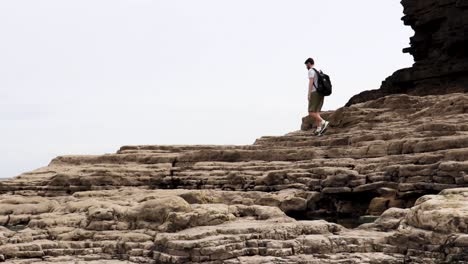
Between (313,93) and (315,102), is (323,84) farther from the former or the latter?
(315,102)

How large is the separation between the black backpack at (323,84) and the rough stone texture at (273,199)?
207 cm

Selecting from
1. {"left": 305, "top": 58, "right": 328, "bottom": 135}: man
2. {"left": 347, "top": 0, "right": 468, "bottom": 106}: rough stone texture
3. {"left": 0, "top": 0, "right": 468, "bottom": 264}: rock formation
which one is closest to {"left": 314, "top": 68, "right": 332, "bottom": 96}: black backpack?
{"left": 305, "top": 58, "right": 328, "bottom": 135}: man

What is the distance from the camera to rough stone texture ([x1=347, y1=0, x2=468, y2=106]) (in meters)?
36.0

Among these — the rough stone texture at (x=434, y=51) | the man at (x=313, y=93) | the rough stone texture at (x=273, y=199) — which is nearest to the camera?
the rough stone texture at (x=273, y=199)

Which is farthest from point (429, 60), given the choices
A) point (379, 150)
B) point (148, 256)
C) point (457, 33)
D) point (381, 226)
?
point (148, 256)

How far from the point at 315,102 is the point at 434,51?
63.0 ft

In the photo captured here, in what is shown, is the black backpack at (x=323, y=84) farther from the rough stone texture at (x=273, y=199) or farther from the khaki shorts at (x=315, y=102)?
the rough stone texture at (x=273, y=199)

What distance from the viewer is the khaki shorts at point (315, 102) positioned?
74.5 feet

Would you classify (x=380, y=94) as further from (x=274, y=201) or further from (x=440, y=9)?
(x=274, y=201)

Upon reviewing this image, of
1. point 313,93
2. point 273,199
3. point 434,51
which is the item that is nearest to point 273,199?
point 273,199

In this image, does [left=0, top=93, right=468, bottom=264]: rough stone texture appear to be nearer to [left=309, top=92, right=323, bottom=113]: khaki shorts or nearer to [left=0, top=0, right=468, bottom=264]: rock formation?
[left=0, top=0, right=468, bottom=264]: rock formation

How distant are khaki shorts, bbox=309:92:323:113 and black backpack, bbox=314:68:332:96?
0.36 meters

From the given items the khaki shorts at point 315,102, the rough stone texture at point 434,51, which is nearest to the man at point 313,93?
the khaki shorts at point 315,102

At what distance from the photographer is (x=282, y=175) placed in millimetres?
20328
